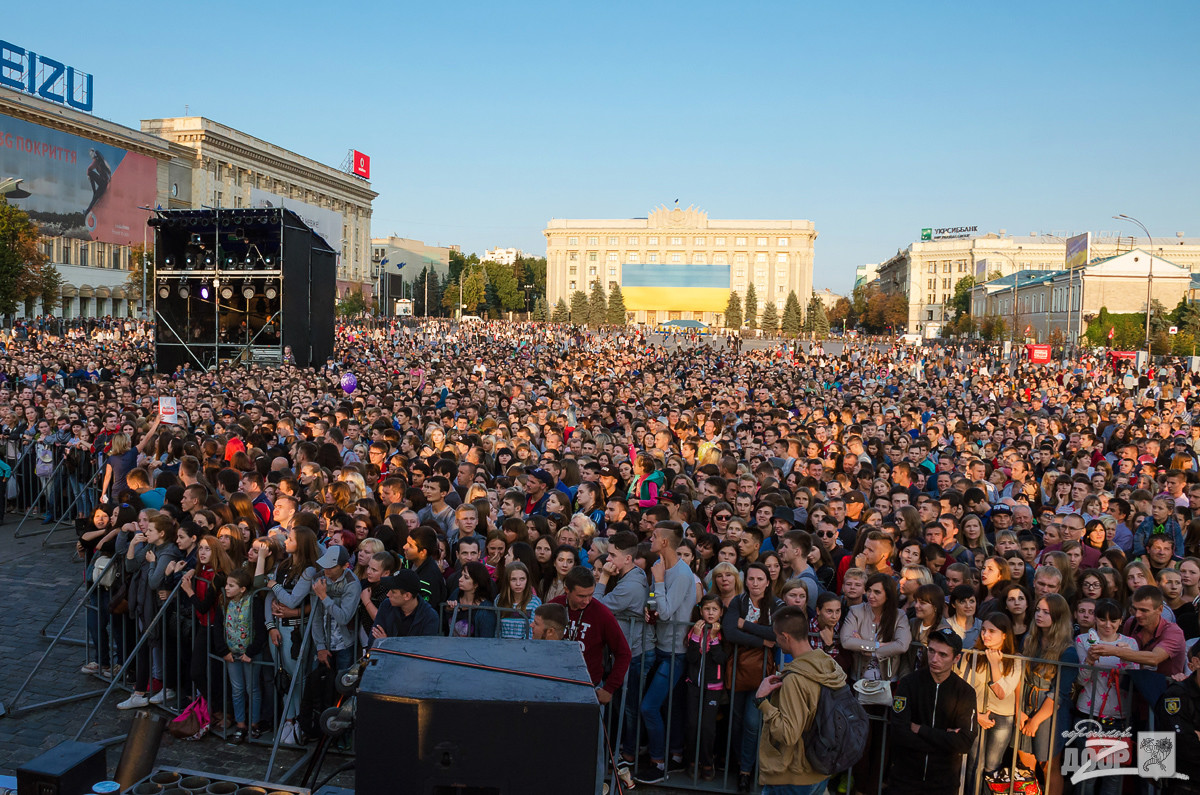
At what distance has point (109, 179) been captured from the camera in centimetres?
6281

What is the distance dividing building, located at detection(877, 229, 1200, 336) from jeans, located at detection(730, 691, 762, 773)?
358 feet

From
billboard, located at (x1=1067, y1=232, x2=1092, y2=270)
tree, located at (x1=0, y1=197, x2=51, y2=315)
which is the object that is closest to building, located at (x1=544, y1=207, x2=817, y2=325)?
billboard, located at (x1=1067, y1=232, x2=1092, y2=270)

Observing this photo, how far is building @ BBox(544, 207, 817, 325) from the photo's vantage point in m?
110

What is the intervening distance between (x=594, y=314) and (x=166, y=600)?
93211mm

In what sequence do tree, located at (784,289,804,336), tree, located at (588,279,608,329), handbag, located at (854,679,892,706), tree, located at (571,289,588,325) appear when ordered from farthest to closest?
tree, located at (571,289,588,325) < tree, located at (588,279,608,329) < tree, located at (784,289,804,336) < handbag, located at (854,679,892,706)

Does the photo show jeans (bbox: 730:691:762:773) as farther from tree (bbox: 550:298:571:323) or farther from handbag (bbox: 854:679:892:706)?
tree (bbox: 550:298:571:323)

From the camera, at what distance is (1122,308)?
68.9 m

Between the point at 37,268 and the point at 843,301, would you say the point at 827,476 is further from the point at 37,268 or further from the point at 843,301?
the point at 843,301

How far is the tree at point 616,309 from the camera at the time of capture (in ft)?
336

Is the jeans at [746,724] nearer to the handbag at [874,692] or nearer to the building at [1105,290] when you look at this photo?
the handbag at [874,692]

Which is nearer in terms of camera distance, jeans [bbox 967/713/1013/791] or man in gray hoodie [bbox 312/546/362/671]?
jeans [bbox 967/713/1013/791]

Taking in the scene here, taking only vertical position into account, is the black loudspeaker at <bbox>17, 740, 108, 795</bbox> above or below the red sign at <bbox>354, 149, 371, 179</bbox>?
below

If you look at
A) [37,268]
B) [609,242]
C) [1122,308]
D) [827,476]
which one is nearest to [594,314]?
[609,242]

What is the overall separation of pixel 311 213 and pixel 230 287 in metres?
60.9
